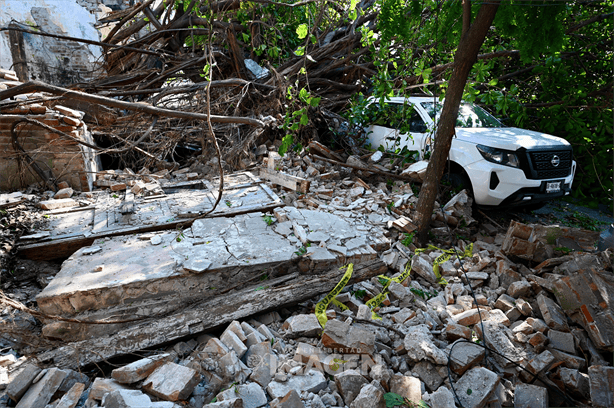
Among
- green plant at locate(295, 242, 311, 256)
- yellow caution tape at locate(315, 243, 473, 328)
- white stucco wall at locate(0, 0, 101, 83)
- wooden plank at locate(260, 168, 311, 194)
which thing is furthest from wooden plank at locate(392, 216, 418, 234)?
white stucco wall at locate(0, 0, 101, 83)

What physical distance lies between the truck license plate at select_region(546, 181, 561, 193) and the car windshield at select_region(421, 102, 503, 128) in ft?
4.87

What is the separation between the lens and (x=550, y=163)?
5.40 metres

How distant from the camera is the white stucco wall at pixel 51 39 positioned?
33.2 feet

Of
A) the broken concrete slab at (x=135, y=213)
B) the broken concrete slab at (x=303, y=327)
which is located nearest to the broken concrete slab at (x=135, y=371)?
the broken concrete slab at (x=303, y=327)

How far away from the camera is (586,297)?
10.4 feet

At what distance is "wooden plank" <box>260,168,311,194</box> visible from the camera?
5.91 m

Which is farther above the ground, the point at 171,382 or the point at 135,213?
the point at 135,213

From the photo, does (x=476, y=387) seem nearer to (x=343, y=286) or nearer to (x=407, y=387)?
(x=407, y=387)

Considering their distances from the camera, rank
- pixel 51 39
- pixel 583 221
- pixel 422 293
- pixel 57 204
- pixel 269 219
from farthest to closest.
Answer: pixel 51 39
pixel 583 221
pixel 57 204
pixel 269 219
pixel 422 293

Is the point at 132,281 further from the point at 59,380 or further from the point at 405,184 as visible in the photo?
the point at 405,184

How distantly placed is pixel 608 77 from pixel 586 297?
6.13 meters

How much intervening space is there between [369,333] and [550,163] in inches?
176

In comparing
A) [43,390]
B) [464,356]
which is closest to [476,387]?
[464,356]

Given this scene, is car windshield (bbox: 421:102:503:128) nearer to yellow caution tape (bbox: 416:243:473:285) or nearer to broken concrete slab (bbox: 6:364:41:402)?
yellow caution tape (bbox: 416:243:473:285)
